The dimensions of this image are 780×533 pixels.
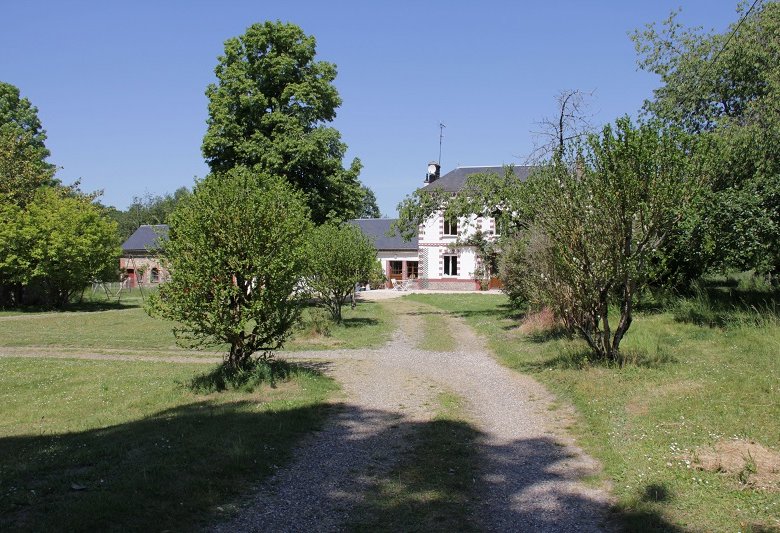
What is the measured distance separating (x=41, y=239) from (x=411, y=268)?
31181 mm

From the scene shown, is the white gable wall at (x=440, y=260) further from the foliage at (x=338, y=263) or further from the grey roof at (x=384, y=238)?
the foliage at (x=338, y=263)

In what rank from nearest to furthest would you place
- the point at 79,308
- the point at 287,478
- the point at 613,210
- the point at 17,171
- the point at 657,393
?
the point at 287,478
the point at 657,393
the point at 613,210
the point at 79,308
the point at 17,171

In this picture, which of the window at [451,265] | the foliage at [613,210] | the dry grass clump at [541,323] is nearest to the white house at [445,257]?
the window at [451,265]

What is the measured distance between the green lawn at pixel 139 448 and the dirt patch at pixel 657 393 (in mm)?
4262

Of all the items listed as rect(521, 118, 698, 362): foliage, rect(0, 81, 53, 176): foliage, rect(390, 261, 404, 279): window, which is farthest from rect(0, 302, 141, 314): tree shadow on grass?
rect(521, 118, 698, 362): foliage

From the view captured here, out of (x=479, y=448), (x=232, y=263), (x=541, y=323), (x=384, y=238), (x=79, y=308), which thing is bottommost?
A: (x=479, y=448)

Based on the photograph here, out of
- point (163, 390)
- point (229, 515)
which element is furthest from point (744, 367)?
point (163, 390)

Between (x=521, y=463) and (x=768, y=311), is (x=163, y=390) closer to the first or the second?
(x=521, y=463)

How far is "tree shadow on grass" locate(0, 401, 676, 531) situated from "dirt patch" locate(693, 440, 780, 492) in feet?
4.13

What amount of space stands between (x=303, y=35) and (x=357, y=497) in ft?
103

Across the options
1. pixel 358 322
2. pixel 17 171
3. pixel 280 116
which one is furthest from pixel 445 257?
pixel 17 171

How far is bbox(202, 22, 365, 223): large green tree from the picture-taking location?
103ft

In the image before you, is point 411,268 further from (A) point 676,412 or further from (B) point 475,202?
(A) point 676,412

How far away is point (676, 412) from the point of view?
25.8 ft
